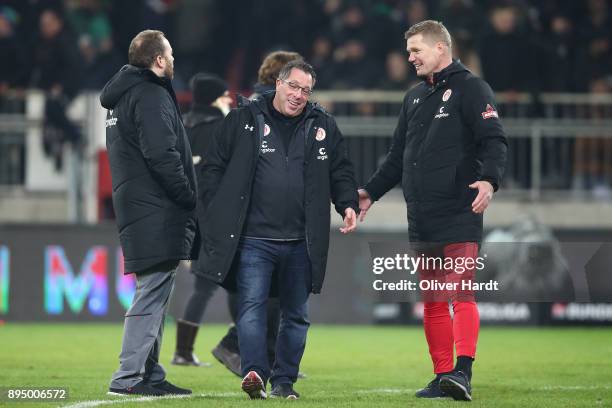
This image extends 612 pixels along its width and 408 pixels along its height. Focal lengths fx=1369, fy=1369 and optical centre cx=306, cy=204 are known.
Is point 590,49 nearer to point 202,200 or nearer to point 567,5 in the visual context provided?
point 567,5

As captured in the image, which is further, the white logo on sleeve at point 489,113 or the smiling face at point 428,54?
the smiling face at point 428,54

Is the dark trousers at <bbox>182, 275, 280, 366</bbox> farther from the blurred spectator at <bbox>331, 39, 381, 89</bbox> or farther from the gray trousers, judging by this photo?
the blurred spectator at <bbox>331, 39, 381, 89</bbox>

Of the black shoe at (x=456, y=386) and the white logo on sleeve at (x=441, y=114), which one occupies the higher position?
the white logo on sleeve at (x=441, y=114)

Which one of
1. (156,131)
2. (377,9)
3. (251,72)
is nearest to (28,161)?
(251,72)

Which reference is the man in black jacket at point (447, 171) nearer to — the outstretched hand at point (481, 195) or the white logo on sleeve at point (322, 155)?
the outstretched hand at point (481, 195)

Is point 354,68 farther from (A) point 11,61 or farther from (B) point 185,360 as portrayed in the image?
(B) point 185,360

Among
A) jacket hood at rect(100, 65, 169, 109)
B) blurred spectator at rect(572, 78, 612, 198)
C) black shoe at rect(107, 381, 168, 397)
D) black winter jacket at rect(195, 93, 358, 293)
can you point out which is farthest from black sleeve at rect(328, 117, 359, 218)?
blurred spectator at rect(572, 78, 612, 198)

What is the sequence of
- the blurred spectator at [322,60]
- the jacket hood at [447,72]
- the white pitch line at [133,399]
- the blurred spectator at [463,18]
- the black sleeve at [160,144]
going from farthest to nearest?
the blurred spectator at [322,60] → the blurred spectator at [463,18] → the jacket hood at [447,72] → the black sleeve at [160,144] → the white pitch line at [133,399]

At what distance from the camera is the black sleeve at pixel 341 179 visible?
8.88 m

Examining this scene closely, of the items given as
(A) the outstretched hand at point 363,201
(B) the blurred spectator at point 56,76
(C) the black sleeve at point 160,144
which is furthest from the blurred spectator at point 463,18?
(C) the black sleeve at point 160,144

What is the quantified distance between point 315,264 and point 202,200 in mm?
901

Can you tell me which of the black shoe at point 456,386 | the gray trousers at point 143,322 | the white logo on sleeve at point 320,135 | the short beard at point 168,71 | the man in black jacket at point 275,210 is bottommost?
the black shoe at point 456,386

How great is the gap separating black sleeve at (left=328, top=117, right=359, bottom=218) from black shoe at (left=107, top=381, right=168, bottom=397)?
1.65m

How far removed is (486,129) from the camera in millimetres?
8711
